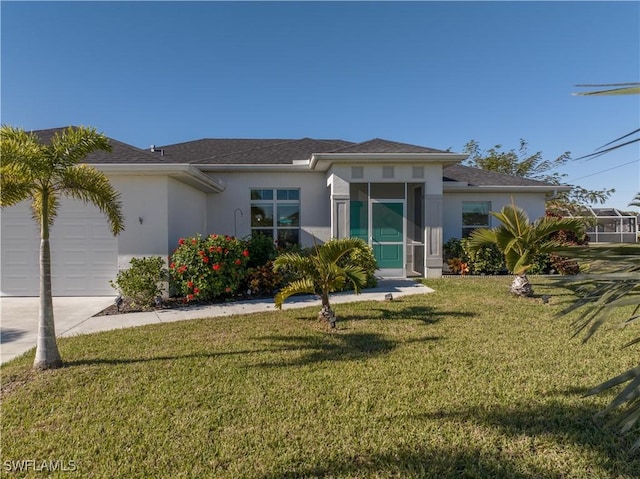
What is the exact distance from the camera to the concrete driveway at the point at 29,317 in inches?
220

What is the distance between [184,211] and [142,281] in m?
2.97

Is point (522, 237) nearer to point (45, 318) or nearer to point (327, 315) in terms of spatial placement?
point (327, 315)

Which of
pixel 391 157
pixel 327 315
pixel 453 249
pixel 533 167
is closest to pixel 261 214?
pixel 391 157

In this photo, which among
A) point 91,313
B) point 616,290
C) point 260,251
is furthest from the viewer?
point 260,251

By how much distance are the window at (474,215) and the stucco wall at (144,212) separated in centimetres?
1134

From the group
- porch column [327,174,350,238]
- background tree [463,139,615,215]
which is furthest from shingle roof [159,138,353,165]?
background tree [463,139,615,215]

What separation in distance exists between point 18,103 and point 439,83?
15.5 m

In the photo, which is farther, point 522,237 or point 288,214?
point 288,214

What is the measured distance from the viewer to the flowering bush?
8.27m

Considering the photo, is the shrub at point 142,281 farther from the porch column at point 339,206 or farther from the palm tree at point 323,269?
the porch column at point 339,206

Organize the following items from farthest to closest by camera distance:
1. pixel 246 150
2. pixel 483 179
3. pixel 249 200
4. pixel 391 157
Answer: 1. pixel 246 150
2. pixel 483 179
3. pixel 249 200
4. pixel 391 157

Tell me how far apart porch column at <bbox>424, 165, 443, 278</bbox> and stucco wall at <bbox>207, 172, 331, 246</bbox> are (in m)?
3.69

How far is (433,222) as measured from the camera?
11414 mm

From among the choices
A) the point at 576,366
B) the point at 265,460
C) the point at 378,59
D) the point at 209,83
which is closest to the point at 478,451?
the point at 265,460
